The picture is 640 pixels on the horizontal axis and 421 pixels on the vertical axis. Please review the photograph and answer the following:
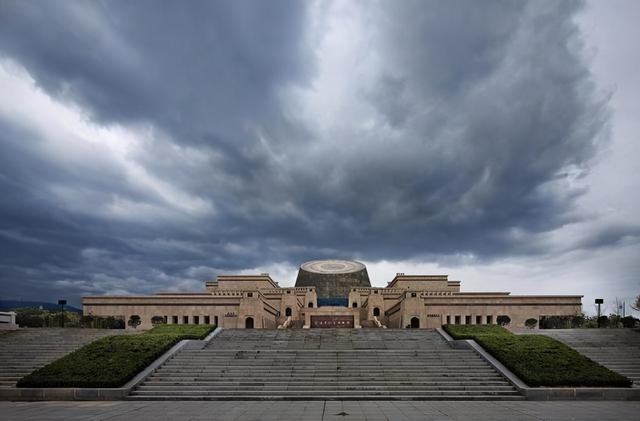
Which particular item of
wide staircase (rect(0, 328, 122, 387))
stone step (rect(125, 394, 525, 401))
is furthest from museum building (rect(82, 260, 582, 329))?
stone step (rect(125, 394, 525, 401))

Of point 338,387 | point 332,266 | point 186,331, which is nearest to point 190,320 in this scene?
point 186,331

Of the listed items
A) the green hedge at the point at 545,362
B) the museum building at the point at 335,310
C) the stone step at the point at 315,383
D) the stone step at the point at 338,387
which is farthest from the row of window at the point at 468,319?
the stone step at the point at 338,387

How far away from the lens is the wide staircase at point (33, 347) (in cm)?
2095

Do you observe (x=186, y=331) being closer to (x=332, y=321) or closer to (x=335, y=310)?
(x=332, y=321)

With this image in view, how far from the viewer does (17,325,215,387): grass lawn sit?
58.3 ft

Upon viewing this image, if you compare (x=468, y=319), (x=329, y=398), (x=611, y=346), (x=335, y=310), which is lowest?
(x=329, y=398)

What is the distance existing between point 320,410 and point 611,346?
20.1 meters

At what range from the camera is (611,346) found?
2439 cm

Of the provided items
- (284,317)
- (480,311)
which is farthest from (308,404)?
(284,317)

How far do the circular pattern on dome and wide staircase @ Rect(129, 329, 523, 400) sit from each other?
1579 inches

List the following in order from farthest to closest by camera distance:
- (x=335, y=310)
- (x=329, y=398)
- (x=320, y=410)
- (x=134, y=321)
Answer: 1. (x=335, y=310)
2. (x=134, y=321)
3. (x=329, y=398)
4. (x=320, y=410)

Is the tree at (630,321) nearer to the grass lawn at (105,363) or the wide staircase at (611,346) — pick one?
the wide staircase at (611,346)

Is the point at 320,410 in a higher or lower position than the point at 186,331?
lower

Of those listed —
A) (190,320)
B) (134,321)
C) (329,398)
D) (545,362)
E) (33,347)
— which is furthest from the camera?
(134,321)
